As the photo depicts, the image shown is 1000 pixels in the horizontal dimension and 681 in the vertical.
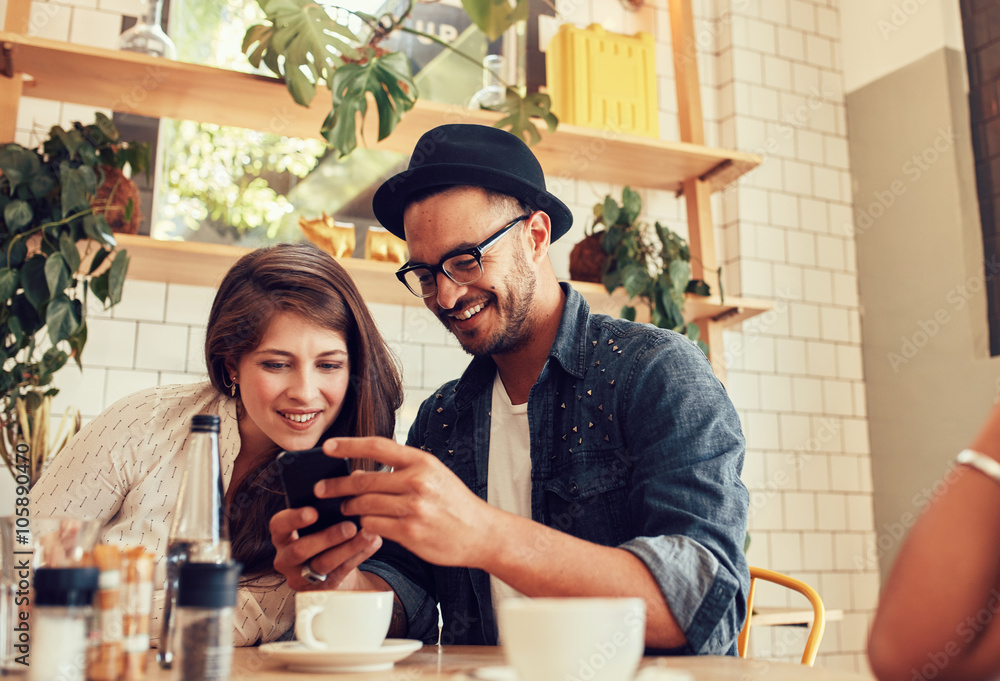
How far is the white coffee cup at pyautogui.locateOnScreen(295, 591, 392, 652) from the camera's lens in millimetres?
1088

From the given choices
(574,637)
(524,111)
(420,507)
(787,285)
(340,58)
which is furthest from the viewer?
(787,285)

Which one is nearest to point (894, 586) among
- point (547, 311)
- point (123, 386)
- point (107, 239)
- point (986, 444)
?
point (986, 444)

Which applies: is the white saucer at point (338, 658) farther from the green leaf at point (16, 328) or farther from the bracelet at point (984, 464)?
the green leaf at point (16, 328)

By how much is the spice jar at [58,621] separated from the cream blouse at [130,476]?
786 mm

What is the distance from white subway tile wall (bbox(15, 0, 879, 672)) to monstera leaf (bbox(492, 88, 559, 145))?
0.63 meters

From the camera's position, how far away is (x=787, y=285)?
393 cm

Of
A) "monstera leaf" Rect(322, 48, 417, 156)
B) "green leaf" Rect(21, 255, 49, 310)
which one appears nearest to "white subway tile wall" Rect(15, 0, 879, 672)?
"monstera leaf" Rect(322, 48, 417, 156)

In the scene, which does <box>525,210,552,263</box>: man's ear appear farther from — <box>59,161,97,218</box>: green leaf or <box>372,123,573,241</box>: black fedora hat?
<box>59,161,97,218</box>: green leaf

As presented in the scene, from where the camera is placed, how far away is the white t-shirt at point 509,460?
1819 mm

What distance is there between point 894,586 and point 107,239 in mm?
2222

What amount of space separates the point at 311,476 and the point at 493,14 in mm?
1733

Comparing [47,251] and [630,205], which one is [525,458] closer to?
[47,251]

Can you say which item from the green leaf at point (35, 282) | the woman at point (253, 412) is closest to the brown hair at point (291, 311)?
the woman at point (253, 412)

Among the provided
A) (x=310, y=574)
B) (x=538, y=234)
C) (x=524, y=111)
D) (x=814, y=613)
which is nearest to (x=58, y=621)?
(x=310, y=574)
